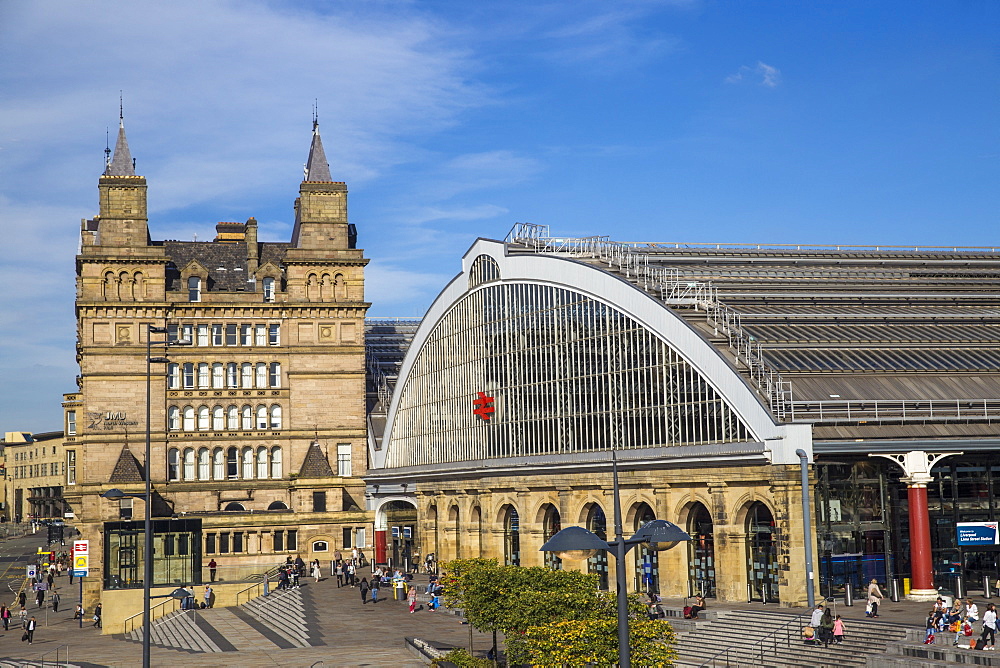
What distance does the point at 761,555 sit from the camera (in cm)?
5975

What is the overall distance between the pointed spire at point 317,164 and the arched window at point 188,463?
23.5 m

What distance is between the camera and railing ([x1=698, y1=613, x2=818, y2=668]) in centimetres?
4978

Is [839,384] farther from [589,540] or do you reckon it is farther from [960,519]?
[589,540]

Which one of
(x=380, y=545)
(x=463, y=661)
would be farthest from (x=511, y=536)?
(x=463, y=661)

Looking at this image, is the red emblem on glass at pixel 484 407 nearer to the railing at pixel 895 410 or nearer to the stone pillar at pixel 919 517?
the railing at pixel 895 410

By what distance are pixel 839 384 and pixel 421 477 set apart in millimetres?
38791

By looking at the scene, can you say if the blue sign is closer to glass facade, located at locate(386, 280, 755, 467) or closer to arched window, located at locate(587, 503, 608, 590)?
glass facade, located at locate(386, 280, 755, 467)

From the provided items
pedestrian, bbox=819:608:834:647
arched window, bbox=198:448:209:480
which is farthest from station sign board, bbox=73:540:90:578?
pedestrian, bbox=819:608:834:647

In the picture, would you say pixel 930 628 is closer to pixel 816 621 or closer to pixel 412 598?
pixel 816 621

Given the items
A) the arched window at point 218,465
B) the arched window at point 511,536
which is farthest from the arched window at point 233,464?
the arched window at point 511,536

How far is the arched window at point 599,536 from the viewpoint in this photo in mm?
69812

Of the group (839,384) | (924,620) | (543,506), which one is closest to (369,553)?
(543,506)

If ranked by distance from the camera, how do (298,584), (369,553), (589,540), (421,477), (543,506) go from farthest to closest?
(369,553) < (421,477) < (298,584) < (543,506) < (589,540)

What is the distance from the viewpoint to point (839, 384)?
62156 mm
